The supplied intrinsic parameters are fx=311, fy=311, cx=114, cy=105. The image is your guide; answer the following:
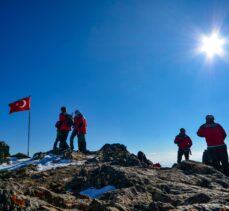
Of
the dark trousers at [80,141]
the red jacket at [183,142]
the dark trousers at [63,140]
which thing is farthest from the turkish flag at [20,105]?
the red jacket at [183,142]

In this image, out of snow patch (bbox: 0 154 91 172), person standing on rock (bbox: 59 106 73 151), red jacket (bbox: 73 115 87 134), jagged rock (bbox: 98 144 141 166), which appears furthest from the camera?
red jacket (bbox: 73 115 87 134)

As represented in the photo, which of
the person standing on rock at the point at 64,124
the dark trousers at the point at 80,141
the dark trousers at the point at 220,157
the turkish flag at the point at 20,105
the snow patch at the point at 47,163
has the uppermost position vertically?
the turkish flag at the point at 20,105

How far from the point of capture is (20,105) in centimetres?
2509

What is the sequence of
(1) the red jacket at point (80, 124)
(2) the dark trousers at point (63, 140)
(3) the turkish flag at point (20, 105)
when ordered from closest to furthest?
(1) the red jacket at point (80, 124), (2) the dark trousers at point (63, 140), (3) the turkish flag at point (20, 105)

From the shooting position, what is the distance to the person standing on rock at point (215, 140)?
14.3 metres

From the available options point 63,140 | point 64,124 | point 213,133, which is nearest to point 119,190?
point 213,133

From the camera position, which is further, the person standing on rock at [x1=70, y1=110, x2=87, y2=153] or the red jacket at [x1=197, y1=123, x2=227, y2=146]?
the person standing on rock at [x1=70, y1=110, x2=87, y2=153]

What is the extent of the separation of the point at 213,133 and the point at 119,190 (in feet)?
25.2

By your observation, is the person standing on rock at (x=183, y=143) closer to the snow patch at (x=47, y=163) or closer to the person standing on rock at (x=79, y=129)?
the person standing on rock at (x=79, y=129)

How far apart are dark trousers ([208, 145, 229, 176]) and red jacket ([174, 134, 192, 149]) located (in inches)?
240

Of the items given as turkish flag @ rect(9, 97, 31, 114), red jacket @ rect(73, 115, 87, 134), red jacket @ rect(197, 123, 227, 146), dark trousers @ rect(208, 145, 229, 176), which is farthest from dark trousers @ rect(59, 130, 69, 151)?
dark trousers @ rect(208, 145, 229, 176)

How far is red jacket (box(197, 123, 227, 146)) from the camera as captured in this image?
14.3 metres

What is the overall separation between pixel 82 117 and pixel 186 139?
23.3 feet

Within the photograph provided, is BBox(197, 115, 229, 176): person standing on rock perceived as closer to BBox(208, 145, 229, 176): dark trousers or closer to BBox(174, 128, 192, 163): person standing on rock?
BBox(208, 145, 229, 176): dark trousers
